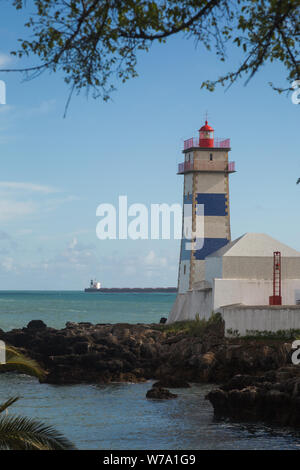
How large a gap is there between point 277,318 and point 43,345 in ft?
38.7

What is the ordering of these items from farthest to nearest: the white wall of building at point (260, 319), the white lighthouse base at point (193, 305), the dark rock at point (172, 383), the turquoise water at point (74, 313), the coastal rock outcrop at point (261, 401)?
the turquoise water at point (74, 313)
the white lighthouse base at point (193, 305)
the white wall of building at point (260, 319)
the dark rock at point (172, 383)
the coastal rock outcrop at point (261, 401)

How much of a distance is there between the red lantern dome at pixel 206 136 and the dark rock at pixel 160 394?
1884 cm

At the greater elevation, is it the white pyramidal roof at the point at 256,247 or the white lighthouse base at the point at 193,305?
the white pyramidal roof at the point at 256,247

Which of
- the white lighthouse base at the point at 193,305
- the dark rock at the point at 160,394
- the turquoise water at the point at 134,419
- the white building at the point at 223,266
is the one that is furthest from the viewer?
the white lighthouse base at the point at 193,305

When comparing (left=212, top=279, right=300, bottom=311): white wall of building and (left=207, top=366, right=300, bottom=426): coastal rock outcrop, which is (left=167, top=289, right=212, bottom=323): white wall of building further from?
(left=207, top=366, right=300, bottom=426): coastal rock outcrop

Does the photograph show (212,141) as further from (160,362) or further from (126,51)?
(126,51)

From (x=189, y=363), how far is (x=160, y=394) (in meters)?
4.85

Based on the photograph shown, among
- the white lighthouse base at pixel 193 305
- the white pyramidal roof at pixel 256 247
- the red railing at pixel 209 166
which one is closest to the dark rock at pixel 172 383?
the white lighthouse base at pixel 193 305

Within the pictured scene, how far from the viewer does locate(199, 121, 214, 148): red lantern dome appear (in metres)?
40.2

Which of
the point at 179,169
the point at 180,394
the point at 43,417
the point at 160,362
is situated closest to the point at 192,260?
the point at 179,169

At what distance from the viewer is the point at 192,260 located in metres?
38.1

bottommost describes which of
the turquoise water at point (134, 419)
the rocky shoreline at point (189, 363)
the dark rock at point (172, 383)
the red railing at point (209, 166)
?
the turquoise water at point (134, 419)

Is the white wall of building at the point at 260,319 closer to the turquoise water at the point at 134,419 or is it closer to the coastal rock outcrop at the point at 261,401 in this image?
the turquoise water at the point at 134,419

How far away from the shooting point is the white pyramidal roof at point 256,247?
3347 centimetres
